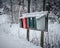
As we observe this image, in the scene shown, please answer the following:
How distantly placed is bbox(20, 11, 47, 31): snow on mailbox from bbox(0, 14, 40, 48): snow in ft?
1.09

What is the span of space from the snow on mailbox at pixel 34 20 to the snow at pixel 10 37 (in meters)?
0.33

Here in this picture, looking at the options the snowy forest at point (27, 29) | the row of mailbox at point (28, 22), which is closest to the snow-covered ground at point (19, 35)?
the snowy forest at point (27, 29)

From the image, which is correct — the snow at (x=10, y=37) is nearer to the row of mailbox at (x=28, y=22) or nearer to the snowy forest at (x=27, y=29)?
the snowy forest at (x=27, y=29)

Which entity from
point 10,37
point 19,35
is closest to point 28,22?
point 19,35

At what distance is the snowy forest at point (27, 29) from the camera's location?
94.8 inches

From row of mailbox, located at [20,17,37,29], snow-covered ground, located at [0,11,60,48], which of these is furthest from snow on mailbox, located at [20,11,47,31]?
snow-covered ground, located at [0,11,60,48]

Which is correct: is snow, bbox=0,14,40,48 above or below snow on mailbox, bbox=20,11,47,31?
below

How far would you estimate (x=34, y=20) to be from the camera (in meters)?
2.41

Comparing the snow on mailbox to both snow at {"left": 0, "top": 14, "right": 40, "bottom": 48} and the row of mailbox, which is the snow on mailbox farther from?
snow at {"left": 0, "top": 14, "right": 40, "bottom": 48}

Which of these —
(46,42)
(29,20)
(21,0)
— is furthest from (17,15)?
(46,42)

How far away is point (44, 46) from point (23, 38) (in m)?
0.64

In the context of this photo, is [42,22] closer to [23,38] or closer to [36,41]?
[36,41]

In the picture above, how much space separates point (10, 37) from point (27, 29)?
57 cm

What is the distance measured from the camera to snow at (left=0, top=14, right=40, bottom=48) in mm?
2732
